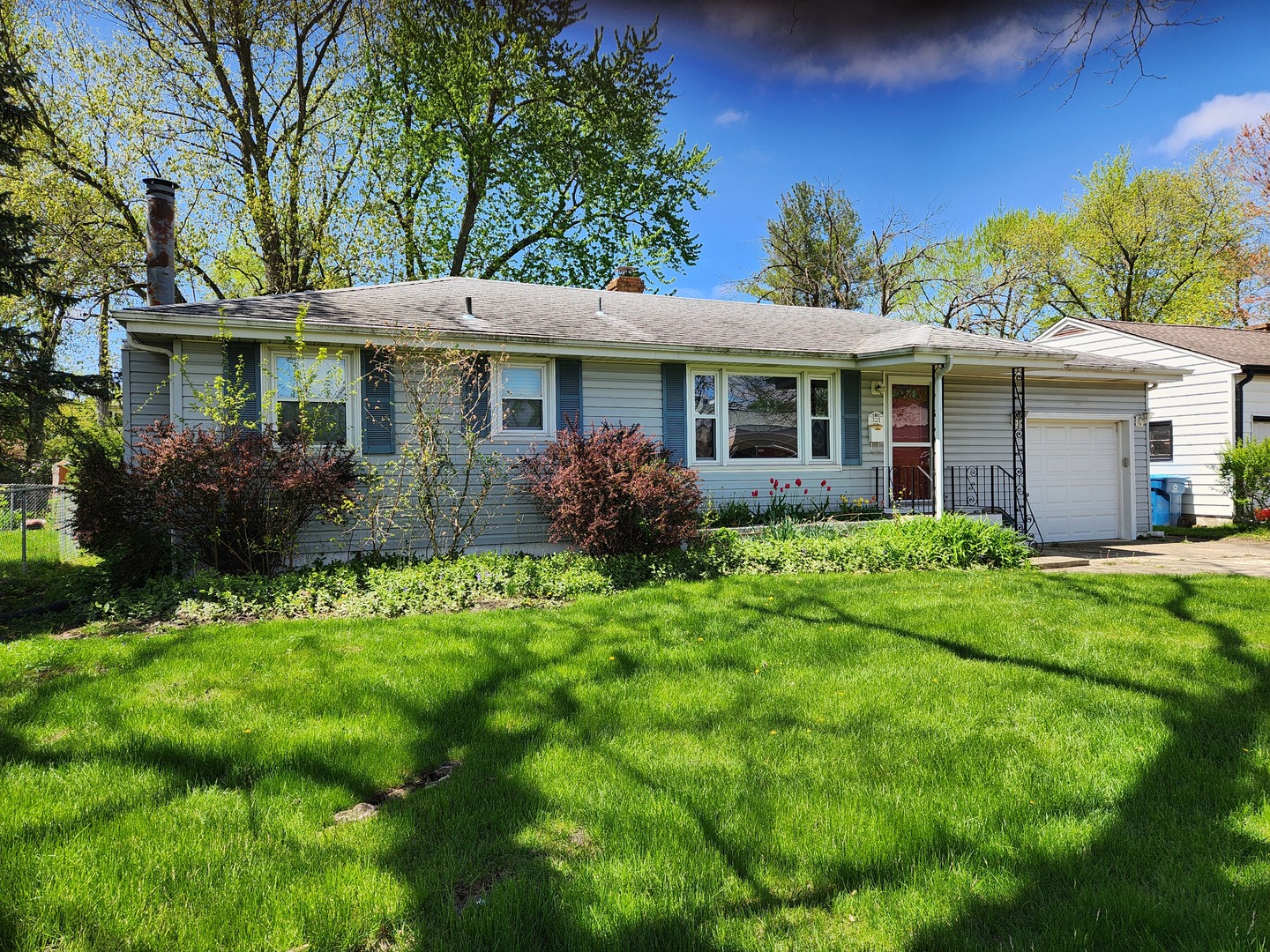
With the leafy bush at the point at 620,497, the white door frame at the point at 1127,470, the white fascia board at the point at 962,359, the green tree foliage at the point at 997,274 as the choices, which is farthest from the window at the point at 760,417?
the green tree foliage at the point at 997,274

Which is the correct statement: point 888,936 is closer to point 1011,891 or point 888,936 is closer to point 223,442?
point 1011,891

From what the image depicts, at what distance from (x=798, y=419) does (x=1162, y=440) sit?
10713 mm

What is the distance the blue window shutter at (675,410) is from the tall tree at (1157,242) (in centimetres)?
2282

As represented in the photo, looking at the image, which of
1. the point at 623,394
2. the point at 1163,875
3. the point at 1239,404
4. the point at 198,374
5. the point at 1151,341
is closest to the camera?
the point at 1163,875

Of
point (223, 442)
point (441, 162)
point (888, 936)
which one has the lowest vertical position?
point (888, 936)

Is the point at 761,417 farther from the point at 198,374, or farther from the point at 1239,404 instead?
the point at 1239,404

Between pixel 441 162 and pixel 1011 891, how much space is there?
21948 millimetres

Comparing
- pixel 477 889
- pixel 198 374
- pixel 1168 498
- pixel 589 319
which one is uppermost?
pixel 589 319

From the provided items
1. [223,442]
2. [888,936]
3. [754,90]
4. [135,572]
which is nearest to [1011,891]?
[888,936]

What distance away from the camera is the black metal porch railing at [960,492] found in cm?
1160

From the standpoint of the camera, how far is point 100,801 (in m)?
2.89

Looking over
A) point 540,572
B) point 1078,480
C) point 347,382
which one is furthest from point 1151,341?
point 347,382

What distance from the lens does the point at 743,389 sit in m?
11.0

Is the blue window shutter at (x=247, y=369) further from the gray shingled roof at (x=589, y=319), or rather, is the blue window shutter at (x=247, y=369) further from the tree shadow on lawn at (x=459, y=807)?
the tree shadow on lawn at (x=459, y=807)
